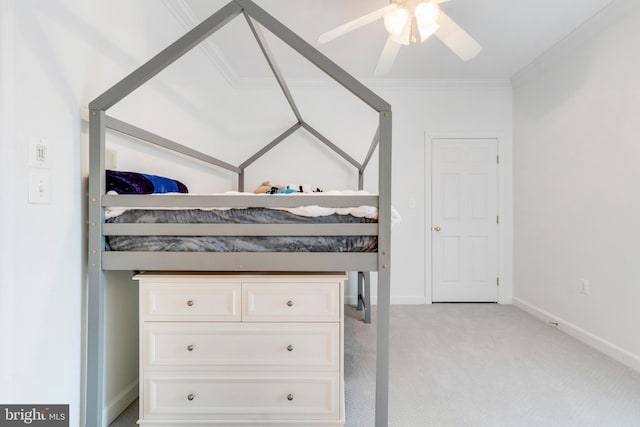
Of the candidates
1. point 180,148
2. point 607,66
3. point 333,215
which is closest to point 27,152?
point 180,148

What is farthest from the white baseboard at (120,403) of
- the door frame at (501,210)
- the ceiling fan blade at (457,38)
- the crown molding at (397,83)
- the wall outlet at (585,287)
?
the wall outlet at (585,287)

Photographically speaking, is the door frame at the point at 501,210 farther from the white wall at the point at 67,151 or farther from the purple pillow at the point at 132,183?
the purple pillow at the point at 132,183

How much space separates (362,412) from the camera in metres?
1.42

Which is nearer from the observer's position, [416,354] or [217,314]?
[217,314]

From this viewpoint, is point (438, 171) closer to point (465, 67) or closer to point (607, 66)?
point (465, 67)

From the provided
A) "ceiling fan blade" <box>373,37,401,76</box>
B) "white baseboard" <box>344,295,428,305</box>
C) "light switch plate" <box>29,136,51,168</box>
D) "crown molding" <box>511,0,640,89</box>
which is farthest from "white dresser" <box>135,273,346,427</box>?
"crown molding" <box>511,0,640,89</box>

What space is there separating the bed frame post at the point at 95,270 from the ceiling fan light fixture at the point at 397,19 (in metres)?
1.57

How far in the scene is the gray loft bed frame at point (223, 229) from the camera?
1.14 metres

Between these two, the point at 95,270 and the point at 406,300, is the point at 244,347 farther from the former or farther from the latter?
the point at 406,300

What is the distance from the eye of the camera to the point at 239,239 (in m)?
1.17

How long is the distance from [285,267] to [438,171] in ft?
8.50

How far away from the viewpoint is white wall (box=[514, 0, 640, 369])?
191cm

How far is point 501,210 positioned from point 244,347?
317cm

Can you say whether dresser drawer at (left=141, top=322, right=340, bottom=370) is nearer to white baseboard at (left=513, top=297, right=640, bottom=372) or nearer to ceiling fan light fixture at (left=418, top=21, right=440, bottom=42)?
ceiling fan light fixture at (left=418, top=21, right=440, bottom=42)
